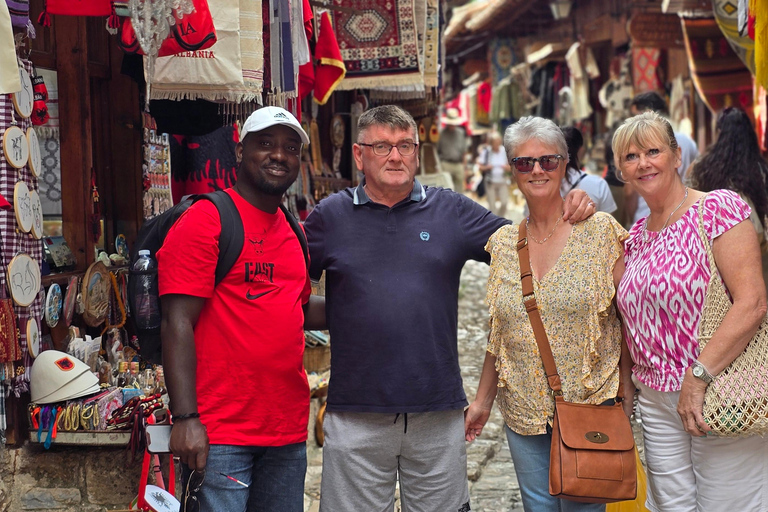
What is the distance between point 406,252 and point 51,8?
1.87m

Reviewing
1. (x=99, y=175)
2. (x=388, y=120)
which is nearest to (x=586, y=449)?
(x=388, y=120)

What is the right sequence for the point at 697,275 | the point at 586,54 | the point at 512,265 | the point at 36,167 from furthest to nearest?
1. the point at 586,54
2. the point at 36,167
3. the point at 512,265
4. the point at 697,275

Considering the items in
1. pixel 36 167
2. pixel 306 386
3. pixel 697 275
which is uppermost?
pixel 36 167

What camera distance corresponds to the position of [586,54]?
13859mm

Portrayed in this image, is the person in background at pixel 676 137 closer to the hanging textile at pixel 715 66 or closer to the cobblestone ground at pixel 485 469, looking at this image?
the cobblestone ground at pixel 485 469

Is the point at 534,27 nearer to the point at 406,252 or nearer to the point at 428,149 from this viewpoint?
the point at 428,149

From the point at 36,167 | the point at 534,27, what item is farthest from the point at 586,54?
the point at 36,167

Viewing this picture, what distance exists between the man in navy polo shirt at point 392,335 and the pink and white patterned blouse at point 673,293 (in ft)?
0.99

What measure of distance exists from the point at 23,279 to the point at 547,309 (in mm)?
2382

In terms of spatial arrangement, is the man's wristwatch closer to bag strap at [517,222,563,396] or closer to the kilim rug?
bag strap at [517,222,563,396]

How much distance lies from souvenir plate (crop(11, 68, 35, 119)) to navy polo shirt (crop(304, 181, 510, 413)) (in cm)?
167

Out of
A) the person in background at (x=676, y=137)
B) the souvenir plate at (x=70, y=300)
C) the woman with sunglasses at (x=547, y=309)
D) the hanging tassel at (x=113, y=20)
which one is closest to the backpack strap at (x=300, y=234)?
the woman with sunglasses at (x=547, y=309)

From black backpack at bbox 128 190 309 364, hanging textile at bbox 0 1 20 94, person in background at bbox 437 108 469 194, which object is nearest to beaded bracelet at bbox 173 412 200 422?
black backpack at bbox 128 190 309 364

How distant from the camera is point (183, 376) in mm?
2773
